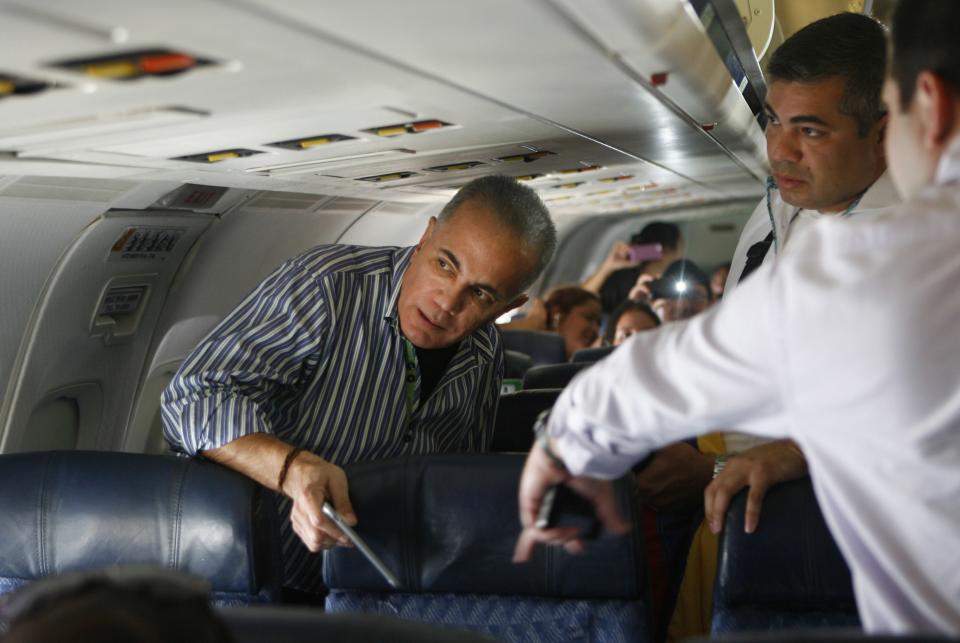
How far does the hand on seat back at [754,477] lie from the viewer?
84.1 inches

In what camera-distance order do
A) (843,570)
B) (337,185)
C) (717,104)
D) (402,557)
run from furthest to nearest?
1. (337,185)
2. (717,104)
3. (402,557)
4. (843,570)

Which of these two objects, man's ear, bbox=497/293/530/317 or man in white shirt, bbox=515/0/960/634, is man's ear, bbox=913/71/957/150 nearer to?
man in white shirt, bbox=515/0/960/634

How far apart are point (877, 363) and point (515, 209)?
181 cm

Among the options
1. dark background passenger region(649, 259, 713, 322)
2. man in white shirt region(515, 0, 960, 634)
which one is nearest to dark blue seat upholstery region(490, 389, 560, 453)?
man in white shirt region(515, 0, 960, 634)

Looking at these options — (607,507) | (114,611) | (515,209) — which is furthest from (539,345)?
(114,611)

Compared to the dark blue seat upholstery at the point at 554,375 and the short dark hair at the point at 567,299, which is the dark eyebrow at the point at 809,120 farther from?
the short dark hair at the point at 567,299

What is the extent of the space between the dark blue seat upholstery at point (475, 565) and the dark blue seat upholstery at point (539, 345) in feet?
15.1

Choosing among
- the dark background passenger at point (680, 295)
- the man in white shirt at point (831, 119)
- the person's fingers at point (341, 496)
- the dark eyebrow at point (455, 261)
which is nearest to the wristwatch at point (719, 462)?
the man in white shirt at point (831, 119)

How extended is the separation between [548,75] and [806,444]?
136 centimetres

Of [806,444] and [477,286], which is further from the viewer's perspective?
[477,286]

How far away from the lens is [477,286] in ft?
9.57

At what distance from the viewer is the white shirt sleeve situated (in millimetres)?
1290

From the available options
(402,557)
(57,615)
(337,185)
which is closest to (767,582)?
(402,557)

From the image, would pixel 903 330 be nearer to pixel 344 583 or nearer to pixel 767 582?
pixel 767 582
